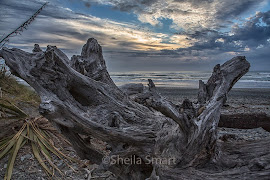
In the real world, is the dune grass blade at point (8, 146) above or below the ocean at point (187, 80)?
below

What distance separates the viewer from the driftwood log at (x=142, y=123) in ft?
7.57

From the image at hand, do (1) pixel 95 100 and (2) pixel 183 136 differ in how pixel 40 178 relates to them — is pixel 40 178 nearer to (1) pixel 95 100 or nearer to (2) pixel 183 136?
A: (1) pixel 95 100

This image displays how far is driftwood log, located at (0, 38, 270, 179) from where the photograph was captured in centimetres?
231

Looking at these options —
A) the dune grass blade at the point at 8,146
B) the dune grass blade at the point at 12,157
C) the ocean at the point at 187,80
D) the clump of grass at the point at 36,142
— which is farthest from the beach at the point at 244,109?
the ocean at the point at 187,80

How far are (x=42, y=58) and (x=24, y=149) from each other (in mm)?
1986

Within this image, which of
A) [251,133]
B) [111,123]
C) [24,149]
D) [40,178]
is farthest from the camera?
[251,133]

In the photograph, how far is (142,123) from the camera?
10.1 feet

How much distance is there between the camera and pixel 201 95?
312 cm

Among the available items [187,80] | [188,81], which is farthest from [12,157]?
[187,80]

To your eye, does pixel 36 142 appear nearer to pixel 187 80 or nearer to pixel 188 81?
pixel 188 81

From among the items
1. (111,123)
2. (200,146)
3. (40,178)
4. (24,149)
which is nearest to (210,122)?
(200,146)

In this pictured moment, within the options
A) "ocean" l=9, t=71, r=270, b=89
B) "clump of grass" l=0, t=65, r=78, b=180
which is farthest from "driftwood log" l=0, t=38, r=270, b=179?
"ocean" l=9, t=71, r=270, b=89

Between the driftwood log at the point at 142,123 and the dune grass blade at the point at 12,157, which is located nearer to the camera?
the driftwood log at the point at 142,123

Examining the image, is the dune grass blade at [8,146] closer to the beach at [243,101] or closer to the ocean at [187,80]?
the beach at [243,101]
